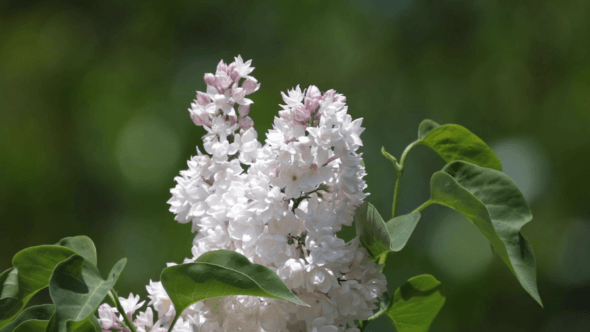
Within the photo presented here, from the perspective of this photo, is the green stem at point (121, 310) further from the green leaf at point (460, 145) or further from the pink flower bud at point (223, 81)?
the green leaf at point (460, 145)

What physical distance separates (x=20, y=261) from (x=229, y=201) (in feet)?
0.54

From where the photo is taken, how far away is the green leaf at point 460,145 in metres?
0.48

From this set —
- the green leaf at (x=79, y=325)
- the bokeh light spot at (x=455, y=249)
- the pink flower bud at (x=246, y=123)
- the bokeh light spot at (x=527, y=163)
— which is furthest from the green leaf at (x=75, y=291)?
the bokeh light spot at (x=527, y=163)

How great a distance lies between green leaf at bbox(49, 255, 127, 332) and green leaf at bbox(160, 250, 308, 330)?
0.05 m

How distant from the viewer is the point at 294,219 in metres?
0.38

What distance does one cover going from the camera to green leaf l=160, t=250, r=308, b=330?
0.31m

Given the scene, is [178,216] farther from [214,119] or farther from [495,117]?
[495,117]

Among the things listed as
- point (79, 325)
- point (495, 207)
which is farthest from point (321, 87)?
point (79, 325)

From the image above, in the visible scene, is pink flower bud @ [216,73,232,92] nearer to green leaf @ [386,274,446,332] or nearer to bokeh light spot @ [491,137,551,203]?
green leaf @ [386,274,446,332]

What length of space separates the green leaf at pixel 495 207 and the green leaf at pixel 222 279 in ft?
0.48

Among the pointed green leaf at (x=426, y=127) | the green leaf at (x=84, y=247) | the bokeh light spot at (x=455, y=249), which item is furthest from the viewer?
the bokeh light spot at (x=455, y=249)

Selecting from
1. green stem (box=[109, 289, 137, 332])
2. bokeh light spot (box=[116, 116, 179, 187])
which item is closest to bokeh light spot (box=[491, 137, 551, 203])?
bokeh light spot (box=[116, 116, 179, 187])

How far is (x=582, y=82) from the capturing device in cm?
270

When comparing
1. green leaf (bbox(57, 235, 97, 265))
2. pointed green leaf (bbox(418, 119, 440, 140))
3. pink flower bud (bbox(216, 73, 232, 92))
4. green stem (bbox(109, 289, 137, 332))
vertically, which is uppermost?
pink flower bud (bbox(216, 73, 232, 92))
